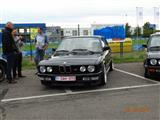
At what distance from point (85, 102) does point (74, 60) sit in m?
1.85

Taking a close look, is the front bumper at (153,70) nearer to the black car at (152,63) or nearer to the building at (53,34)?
the black car at (152,63)

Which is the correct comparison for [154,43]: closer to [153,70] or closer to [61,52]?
[153,70]

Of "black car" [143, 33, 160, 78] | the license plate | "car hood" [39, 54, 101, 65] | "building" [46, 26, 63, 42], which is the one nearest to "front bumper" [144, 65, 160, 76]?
"black car" [143, 33, 160, 78]

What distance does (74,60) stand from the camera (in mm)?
9102

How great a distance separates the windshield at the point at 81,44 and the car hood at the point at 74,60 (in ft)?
2.42

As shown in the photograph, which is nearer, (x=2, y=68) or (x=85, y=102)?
(x=85, y=102)

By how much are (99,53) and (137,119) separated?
429 cm

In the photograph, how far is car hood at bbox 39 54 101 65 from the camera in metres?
8.94

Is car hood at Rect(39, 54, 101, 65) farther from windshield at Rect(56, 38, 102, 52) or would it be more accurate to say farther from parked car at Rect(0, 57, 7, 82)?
parked car at Rect(0, 57, 7, 82)

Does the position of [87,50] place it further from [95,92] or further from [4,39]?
[4,39]

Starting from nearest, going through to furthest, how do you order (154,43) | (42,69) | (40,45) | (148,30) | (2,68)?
1. (42,69)
2. (2,68)
3. (154,43)
4. (40,45)
5. (148,30)

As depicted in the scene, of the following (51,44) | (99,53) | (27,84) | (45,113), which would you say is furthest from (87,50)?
(51,44)

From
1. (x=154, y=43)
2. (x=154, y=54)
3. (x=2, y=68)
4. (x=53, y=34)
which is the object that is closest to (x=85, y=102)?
(x=154, y=54)

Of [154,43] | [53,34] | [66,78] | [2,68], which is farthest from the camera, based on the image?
[53,34]
